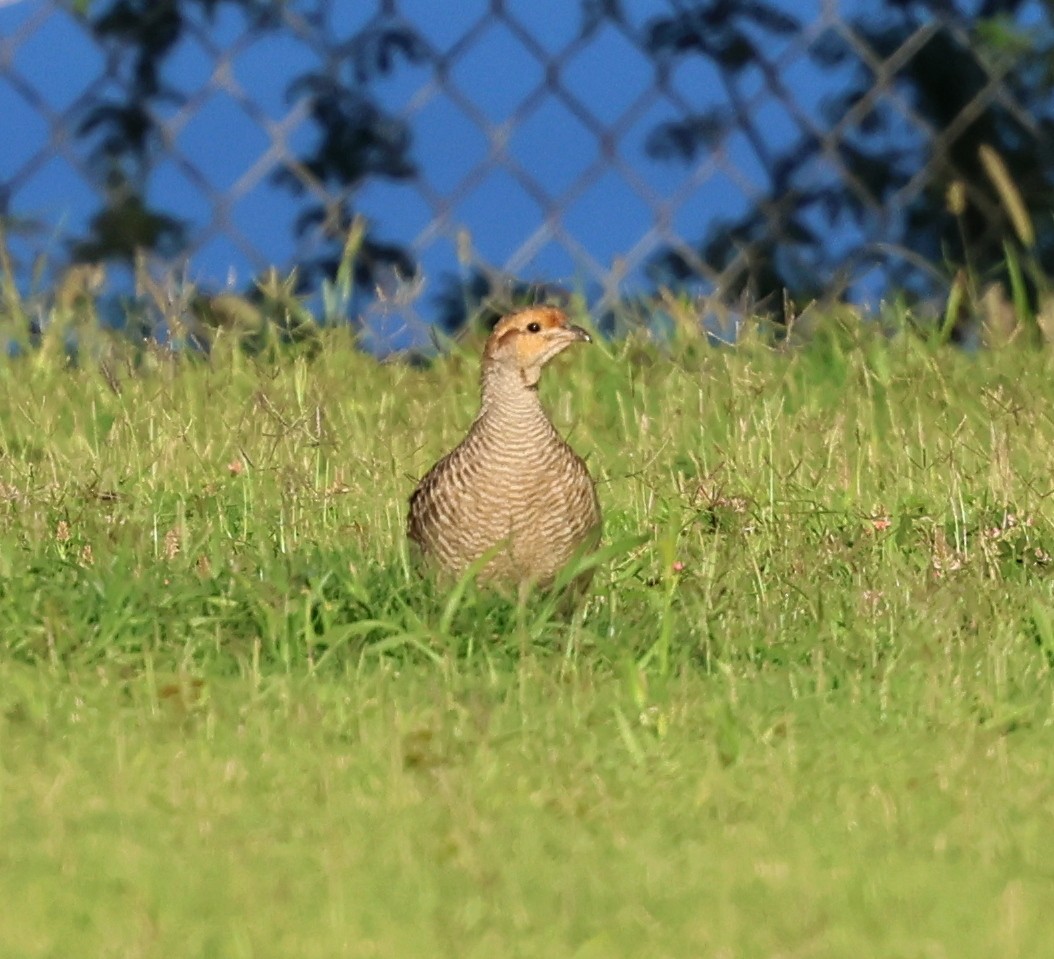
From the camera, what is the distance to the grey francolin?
4.82 m

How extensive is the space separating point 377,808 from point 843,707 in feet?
3.35

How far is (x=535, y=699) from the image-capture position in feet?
13.5

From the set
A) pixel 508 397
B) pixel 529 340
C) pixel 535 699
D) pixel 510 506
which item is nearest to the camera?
pixel 535 699

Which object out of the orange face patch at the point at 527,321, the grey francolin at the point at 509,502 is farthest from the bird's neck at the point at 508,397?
the orange face patch at the point at 527,321

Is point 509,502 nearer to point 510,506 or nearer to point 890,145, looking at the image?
point 510,506

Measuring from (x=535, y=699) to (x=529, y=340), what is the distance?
4.31ft

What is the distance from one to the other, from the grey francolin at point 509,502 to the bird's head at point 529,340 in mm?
99

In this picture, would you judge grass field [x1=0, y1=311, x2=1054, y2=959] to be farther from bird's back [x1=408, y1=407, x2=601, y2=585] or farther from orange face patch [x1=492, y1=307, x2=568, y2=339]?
orange face patch [x1=492, y1=307, x2=568, y2=339]

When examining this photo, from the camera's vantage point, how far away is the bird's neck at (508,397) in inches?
196

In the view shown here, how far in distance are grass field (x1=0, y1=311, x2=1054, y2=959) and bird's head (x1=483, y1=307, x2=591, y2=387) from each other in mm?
504

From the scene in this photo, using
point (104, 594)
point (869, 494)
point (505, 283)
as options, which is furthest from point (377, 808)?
point (505, 283)

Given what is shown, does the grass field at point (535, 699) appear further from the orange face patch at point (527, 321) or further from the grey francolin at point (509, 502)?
the orange face patch at point (527, 321)

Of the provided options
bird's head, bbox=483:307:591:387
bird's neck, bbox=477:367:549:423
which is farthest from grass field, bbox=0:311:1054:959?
bird's head, bbox=483:307:591:387

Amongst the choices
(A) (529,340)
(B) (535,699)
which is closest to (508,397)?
(A) (529,340)
